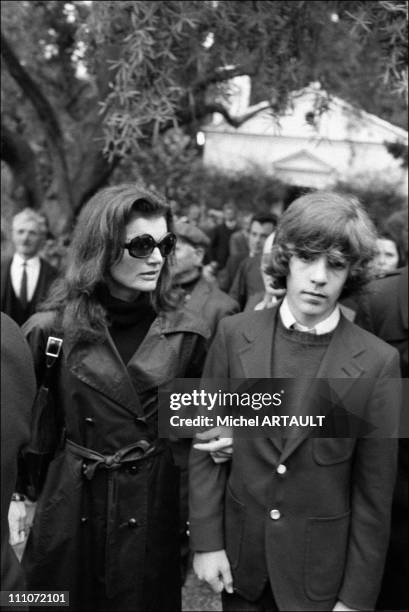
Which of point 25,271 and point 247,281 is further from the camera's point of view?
point 25,271

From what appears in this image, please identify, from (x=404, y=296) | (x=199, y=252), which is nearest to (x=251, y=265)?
(x=199, y=252)

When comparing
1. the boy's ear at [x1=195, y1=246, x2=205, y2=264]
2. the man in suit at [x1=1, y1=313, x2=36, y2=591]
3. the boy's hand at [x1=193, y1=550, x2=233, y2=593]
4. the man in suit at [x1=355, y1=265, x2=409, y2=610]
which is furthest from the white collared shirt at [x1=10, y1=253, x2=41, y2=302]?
the man in suit at [x1=1, y1=313, x2=36, y2=591]

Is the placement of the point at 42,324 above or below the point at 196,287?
below

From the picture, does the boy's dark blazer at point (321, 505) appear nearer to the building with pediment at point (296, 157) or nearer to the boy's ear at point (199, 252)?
the boy's ear at point (199, 252)

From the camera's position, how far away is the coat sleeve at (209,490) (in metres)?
2.61

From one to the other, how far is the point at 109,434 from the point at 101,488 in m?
0.18

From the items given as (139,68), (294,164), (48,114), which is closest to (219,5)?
(139,68)

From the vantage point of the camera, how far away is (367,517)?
2.50 meters

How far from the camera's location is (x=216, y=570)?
2.59 m

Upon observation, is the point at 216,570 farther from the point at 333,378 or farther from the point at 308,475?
the point at 333,378

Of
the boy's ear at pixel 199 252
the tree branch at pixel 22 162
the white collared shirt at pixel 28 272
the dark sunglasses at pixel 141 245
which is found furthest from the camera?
the tree branch at pixel 22 162

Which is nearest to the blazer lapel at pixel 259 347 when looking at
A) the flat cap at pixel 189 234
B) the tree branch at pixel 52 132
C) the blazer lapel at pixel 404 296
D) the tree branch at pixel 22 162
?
the blazer lapel at pixel 404 296

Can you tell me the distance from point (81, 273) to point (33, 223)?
359 centimetres

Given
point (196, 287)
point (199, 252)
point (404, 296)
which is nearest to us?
point (404, 296)
